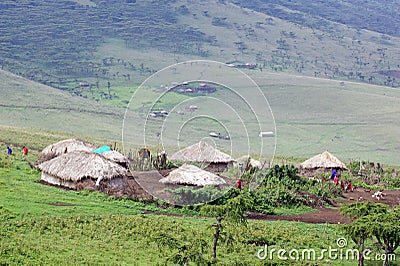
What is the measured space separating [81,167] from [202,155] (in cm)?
417

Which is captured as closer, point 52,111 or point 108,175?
point 108,175

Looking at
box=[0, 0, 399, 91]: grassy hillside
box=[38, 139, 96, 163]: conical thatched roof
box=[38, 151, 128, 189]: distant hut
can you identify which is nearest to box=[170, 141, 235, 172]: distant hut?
box=[38, 151, 128, 189]: distant hut

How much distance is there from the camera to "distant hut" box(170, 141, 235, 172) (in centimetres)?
1902

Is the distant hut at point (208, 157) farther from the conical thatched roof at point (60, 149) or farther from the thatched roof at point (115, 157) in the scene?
the conical thatched roof at point (60, 149)

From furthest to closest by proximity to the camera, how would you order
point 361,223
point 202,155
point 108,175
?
point 202,155, point 108,175, point 361,223

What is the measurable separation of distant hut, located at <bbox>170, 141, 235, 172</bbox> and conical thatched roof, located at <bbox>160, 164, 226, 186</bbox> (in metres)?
0.91

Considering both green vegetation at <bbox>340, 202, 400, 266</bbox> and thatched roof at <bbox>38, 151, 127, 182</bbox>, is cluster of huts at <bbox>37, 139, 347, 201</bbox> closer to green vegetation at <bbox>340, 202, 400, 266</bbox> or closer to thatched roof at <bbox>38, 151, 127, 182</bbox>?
thatched roof at <bbox>38, 151, 127, 182</bbox>

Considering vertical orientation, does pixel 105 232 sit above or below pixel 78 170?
above

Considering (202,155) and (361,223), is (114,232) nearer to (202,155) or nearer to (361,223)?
(361,223)

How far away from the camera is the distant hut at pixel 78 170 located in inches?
680

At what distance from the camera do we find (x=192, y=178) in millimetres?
17125

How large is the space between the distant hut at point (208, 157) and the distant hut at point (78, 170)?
2031 mm

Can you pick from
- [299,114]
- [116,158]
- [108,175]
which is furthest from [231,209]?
[299,114]

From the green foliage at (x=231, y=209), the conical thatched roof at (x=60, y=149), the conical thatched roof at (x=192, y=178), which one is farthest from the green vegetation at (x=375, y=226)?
the conical thatched roof at (x=60, y=149)
